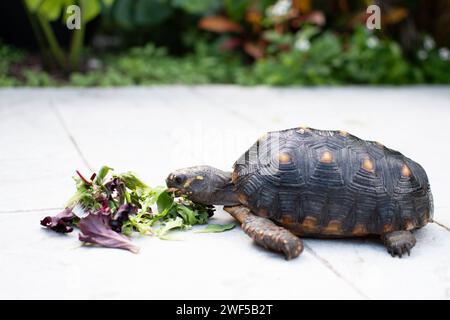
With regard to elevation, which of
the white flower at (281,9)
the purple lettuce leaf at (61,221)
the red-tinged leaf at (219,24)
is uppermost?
the white flower at (281,9)

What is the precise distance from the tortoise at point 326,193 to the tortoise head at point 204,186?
2 centimetres

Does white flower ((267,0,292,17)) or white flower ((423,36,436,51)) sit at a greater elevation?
white flower ((267,0,292,17))

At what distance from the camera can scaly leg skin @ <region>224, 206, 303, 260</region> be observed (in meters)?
2.49

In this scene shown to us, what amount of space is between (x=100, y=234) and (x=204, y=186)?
479 mm

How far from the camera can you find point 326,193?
2.61 metres

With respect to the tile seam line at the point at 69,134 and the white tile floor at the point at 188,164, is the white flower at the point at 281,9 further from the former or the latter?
the tile seam line at the point at 69,134

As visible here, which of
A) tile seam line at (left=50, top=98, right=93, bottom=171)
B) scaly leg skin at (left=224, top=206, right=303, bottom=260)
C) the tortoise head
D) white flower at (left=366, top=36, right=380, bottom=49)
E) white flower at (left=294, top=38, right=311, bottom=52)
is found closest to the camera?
scaly leg skin at (left=224, top=206, right=303, bottom=260)

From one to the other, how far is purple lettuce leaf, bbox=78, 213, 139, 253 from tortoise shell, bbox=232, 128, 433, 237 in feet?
1.64

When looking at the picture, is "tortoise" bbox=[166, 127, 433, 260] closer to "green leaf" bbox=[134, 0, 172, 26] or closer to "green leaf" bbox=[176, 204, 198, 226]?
"green leaf" bbox=[176, 204, 198, 226]

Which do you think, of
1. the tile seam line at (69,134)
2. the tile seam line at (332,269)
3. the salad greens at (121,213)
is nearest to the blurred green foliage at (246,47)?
the tile seam line at (69,134)

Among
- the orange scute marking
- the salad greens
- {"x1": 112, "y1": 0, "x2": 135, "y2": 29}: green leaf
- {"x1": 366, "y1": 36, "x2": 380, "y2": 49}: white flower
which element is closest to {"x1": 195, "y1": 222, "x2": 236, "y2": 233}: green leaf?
the salad greens

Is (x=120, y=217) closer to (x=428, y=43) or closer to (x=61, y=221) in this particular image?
(x=61, y=221)

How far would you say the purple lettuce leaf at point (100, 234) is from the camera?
2562 mm
